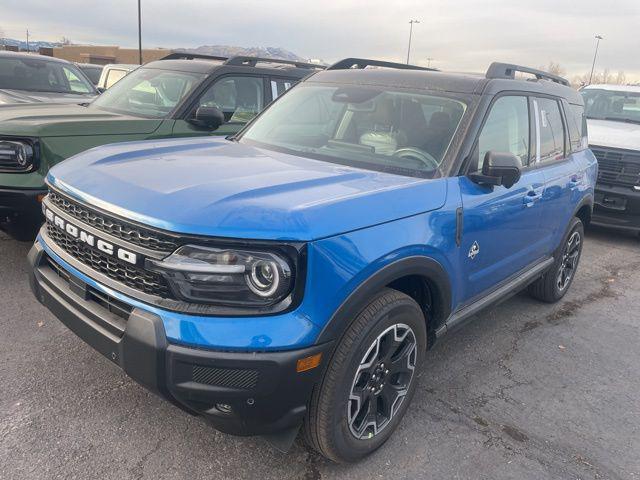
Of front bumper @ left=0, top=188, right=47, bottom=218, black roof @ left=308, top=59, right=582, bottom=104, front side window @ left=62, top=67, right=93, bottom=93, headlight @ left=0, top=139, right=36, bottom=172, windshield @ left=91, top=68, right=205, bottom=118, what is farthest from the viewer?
front side window @ left=62, top=67, right=93, bottom=93

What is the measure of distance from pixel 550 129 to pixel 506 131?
831 mm

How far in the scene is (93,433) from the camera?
8.87 ft

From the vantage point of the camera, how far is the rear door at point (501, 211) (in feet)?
10.1

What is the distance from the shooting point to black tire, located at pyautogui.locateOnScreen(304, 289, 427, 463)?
7.66 feet

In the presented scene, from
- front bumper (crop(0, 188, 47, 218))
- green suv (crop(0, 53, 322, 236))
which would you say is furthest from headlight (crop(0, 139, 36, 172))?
front bumper (crop(0, 188, 47, 218))

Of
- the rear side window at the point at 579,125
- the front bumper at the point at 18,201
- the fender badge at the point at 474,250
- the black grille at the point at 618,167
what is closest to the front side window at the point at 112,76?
the front bumper at the point at 18,201

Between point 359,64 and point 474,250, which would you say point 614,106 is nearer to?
point 359,64

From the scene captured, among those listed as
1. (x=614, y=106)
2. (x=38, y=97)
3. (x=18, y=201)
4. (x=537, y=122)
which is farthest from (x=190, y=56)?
(x=614, y=106)

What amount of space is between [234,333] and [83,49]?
5335 centimetres

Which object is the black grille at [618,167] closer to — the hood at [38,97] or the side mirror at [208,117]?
the side mirror at [208,117]

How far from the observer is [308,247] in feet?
6.92

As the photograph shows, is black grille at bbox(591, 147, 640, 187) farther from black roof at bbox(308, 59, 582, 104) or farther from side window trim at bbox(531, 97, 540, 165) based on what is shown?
side window trim at bbox(531, 97, 540, 165)

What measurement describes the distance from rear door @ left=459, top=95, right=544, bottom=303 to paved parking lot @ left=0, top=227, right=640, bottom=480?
2.10ft

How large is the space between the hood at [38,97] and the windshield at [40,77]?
0.96ft
